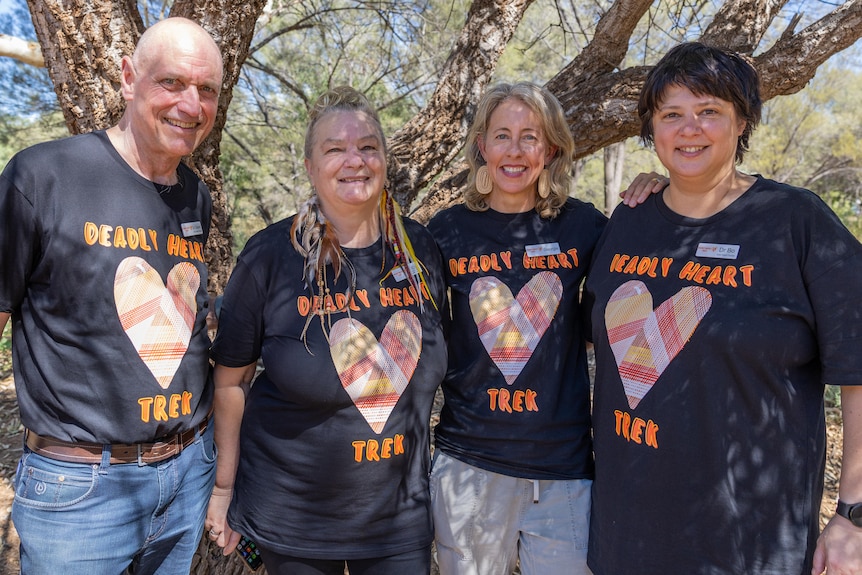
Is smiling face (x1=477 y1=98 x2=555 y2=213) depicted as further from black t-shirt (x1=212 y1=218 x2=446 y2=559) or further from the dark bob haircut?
black t-shirt (x1=212 y1=218 x2=446 y2=559)

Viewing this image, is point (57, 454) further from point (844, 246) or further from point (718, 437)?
point (844, 246)

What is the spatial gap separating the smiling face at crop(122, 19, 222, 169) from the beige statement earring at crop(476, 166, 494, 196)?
1.09 metres

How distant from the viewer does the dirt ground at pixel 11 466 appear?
4266mm

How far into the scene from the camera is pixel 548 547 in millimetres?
2324

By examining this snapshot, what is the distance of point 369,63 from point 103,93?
7611 mm

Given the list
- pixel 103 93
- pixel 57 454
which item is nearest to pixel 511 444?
pixel 57 454

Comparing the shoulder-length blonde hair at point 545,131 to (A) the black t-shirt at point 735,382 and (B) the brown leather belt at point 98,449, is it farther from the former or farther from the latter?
(B) the brown leather belt at point 98,449

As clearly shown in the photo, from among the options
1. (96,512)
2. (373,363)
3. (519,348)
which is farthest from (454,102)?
(96,512)

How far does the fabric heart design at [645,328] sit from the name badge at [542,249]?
0.38 meters

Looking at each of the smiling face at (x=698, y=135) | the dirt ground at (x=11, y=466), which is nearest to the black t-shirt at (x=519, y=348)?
the smiling face at (x=698, y=135)

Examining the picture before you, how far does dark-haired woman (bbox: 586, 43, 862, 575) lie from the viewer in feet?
5.93

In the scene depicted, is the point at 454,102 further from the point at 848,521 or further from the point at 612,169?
the point at 612,169

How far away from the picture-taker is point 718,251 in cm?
194

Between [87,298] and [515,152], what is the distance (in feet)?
5.14
